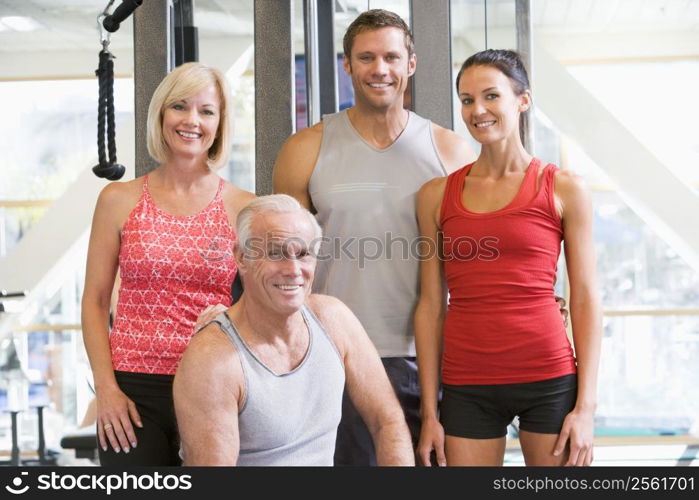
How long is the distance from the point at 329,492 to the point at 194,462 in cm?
22

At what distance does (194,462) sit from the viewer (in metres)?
1.29

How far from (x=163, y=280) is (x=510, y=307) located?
646mm

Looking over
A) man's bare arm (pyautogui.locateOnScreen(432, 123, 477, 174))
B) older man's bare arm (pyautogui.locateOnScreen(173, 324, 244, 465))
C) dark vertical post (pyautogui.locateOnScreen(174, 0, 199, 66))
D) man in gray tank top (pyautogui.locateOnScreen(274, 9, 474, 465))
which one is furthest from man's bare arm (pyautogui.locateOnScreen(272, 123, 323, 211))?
dark vertical post (pyautogui.locateOnScreen(174, 0, 199, 66))

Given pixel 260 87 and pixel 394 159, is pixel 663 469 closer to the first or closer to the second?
pixel 394 159

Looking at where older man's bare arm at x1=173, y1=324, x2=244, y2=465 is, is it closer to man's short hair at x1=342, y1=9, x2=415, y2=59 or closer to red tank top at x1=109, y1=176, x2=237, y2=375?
red tank top at x1=109, y1=176, x2=237, y2=375

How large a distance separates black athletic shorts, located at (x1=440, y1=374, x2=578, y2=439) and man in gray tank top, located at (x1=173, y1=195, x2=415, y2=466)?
5.1 inches

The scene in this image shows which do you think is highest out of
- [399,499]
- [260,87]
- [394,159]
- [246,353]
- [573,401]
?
[260,87]

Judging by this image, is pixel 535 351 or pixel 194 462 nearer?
pixel 194 462

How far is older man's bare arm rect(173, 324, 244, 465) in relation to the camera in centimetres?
126

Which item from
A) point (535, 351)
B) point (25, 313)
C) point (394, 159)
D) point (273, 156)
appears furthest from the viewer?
point (25, 313)

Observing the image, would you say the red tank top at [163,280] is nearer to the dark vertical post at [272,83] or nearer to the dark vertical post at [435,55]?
the dark vertical post at [272,83]

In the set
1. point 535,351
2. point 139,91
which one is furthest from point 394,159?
point 139,91

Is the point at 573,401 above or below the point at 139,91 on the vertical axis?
below

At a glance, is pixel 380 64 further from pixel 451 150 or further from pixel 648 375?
pixel 648 375
